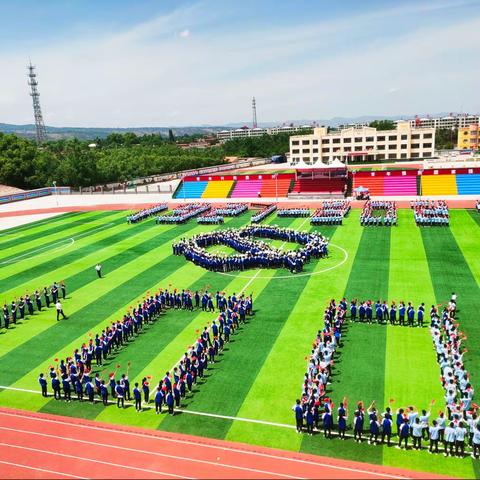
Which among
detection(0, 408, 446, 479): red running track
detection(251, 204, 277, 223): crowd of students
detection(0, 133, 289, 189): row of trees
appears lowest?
detection(0, 408, 446, 479): red running track

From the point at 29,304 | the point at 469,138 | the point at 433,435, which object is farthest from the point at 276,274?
the point at 469,138

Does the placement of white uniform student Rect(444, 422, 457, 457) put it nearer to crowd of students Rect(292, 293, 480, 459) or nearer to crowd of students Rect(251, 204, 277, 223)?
crowd of students Rect(292, 293, 480, 459)

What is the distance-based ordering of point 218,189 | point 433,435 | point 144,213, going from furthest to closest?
point 218,189
point 144,213
point 433,435

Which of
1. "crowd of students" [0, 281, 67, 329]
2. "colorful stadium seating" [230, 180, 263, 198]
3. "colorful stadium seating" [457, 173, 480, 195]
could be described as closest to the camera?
"crowd of students" [0, 281, 67, 329]

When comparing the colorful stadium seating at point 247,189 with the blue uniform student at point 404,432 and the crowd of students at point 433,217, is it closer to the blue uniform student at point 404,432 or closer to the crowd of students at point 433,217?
the crowd of students at point 433,217

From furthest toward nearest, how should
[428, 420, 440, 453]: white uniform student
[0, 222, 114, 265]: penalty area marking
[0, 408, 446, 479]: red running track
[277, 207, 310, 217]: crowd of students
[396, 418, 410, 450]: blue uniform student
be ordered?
1. [277, 207, 310, 217]: crowd of students
2. [0, 222, 114, 265]: penalty area marking
3. [396, 418, 410, 450]: blue uniform student
4. [428, 420, 440, 453]: white uniform student
5. [0, 408, 446, 479]: red running track

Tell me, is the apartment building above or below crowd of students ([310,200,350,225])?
above

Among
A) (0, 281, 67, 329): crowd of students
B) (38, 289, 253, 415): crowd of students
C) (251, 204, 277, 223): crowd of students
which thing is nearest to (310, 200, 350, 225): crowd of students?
(251, 204, 277, 223): crowd of students

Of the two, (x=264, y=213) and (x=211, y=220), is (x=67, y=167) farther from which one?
(x=264, y=213)
